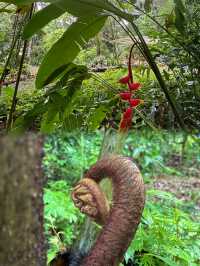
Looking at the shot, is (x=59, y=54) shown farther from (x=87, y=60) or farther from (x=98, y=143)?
(x=87, y=60)

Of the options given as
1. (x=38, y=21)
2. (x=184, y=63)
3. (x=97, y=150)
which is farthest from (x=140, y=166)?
(x=184, y=63)

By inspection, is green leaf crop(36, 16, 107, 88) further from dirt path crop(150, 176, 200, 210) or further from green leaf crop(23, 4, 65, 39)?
dirt path crop(150, 176, 200, 210)

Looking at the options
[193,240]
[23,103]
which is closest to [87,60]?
[23,103]

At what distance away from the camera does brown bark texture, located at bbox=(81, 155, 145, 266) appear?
503 mm

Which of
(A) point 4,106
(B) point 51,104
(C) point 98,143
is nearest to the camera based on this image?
(C) point 98,143

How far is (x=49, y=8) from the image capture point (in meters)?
0.84

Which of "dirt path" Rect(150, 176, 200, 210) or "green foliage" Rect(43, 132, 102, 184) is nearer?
"green foliage" Rect(43, 132, 102, 184)

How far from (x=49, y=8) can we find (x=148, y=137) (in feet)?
1.14

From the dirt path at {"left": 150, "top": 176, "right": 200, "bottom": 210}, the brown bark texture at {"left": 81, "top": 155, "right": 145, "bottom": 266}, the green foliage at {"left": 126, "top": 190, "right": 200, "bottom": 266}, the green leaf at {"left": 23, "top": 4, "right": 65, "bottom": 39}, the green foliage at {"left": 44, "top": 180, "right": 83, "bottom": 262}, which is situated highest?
the green leaf at {"left": 23, "top": 4, "right": 65, "bottom": 39}

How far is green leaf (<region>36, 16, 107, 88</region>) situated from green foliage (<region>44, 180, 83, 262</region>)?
0.24 metres

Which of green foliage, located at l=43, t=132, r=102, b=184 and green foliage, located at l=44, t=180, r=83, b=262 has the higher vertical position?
green foliage, located at l=43, t=132, r=102, b=184

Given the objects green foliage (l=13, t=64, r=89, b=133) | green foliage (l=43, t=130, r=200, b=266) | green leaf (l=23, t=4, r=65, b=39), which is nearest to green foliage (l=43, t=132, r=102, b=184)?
green foliage (l=43, t=130, r=200, b=266)

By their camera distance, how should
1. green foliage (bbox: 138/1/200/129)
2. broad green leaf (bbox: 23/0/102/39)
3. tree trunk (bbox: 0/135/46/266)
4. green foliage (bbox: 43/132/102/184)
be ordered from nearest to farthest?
tree trunk (bbox: 0/135/46/266), green foliage (bbox: 43/132/102/184), broad green leaf (bbox: 23/0/102/39), green foliage (bbox: 138/1/200/129)

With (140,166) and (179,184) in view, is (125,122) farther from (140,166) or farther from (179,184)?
(179,184)
